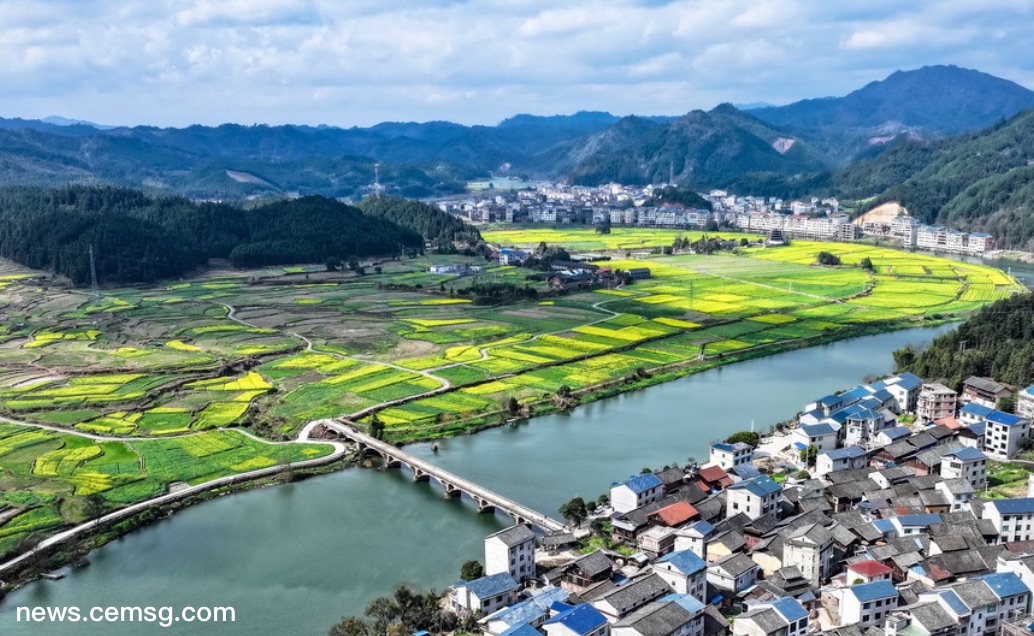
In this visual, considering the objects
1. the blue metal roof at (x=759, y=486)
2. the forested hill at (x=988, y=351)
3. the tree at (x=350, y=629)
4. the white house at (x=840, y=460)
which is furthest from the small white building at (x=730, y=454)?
the tree at (x=350, y=629)

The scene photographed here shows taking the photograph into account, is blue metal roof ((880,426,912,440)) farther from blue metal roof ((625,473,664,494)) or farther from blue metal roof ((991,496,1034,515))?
blue metal roof ((625,473,664,494))

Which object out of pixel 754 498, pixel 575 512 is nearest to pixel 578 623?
pixel 575 512

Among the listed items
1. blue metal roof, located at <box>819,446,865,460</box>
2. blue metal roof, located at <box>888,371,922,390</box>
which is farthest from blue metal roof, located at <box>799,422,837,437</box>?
blue metal roof, located at <box>888,371,922,390</box>

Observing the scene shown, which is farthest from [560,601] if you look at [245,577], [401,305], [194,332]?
[401,305]

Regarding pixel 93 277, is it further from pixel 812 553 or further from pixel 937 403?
pixel 812 553

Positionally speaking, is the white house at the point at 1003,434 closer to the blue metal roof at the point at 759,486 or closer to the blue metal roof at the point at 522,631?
the blue metal roof at the point at 759,486
